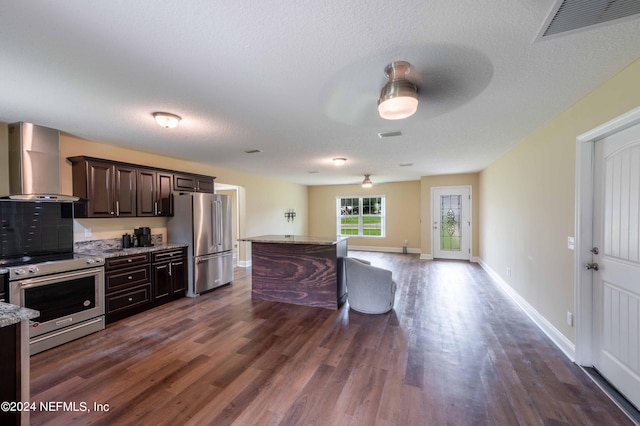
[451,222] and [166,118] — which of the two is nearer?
[166,118]

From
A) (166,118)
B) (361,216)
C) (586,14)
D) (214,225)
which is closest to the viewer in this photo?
(586,14)

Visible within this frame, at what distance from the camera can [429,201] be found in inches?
289

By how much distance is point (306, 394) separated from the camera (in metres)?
2.02

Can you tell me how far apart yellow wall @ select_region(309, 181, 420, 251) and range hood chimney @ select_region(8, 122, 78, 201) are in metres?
7.44

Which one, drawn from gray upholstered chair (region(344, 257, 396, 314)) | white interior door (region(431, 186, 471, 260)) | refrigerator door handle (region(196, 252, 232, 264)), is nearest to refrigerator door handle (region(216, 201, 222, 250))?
refrigerator door handle (region(196, 252, 232, 264))

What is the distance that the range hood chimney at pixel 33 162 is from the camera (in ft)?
9.41

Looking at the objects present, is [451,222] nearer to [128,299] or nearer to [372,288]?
[372,288]

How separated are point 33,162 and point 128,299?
1.92 metres

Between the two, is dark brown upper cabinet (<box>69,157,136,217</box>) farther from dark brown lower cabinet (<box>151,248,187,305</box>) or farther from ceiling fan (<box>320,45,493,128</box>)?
ceiling fan (<box>320,45,493,128</box>)

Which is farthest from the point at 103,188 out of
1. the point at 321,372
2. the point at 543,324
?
the point at 543,324

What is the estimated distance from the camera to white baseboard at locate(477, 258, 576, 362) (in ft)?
8.15

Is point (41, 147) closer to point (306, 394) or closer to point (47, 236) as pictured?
point (47, 236)

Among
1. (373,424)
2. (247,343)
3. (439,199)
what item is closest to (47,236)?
(247,343)

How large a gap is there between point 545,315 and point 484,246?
3484 millimetres
